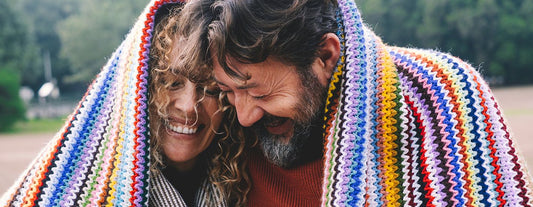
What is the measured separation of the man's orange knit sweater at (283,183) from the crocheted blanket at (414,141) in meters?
0.34

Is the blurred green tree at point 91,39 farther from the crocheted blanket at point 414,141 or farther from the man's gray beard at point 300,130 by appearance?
the crocheted blanket at point 414,141

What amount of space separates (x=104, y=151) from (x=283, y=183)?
2.78ft

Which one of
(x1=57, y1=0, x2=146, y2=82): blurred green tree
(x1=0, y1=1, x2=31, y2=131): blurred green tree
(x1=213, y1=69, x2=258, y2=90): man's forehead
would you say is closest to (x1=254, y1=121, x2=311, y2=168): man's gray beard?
(x1=213, y1=69, x2=258, y2=90): man's forehead

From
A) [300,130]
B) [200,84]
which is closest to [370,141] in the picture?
[300,130]

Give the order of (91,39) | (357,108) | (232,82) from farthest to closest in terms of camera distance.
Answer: (91,39) → (232,82) → (357,108)

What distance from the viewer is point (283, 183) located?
2.49 metres

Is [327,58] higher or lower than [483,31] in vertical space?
lower

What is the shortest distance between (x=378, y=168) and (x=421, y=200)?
19cm

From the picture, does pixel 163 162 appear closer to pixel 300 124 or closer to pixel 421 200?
pixel 300 124

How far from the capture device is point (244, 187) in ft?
8.58

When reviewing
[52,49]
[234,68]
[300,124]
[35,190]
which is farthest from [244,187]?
[52,49]

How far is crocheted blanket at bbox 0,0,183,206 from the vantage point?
2.13 meters

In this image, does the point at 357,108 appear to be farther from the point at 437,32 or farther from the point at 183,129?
the point at 437,32

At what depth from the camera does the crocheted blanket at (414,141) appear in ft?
6.15
